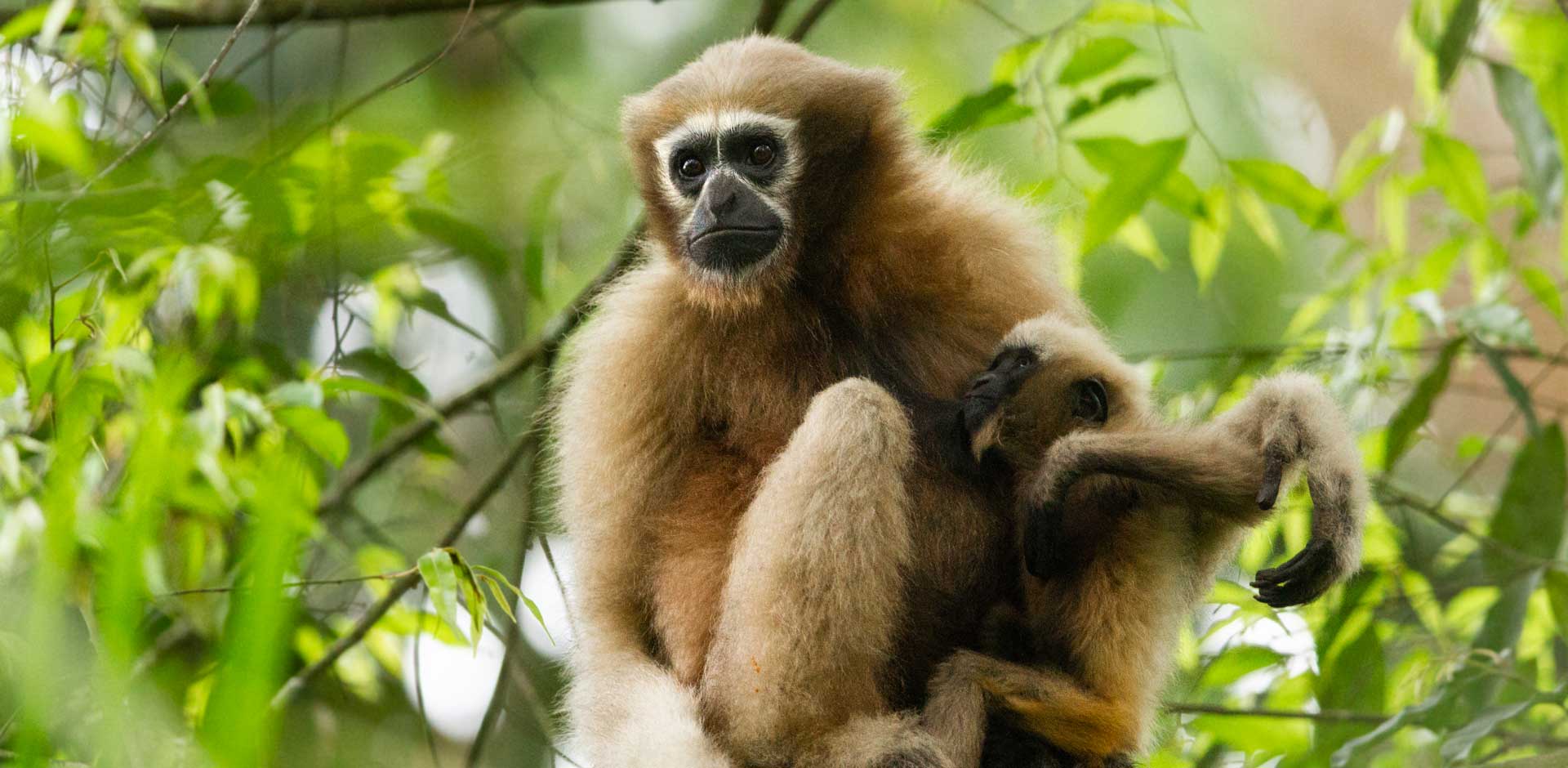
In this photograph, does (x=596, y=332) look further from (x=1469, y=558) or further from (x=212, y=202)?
(x=1469, y=558)

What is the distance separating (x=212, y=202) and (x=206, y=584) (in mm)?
1258

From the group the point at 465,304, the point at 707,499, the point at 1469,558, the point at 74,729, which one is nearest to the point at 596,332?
the point at 707,499

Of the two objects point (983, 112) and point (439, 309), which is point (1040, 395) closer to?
point (983, 112)

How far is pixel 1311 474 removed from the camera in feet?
10.3

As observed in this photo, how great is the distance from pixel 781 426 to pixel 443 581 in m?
0.98

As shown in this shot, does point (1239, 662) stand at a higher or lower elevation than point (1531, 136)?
lower

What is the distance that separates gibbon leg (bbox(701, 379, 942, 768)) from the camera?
311 centimetres

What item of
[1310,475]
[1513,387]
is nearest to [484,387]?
[1310,475]

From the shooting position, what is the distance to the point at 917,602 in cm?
340

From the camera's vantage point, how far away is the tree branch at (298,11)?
5.06 meters

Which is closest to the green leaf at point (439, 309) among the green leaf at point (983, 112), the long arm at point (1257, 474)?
the green leaf at point (983, 112)

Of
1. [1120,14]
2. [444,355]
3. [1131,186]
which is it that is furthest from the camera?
[444,355]

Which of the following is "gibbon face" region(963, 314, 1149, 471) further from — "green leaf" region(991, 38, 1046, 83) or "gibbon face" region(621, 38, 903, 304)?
"green leaf" region(991, 38, 1046, 83)

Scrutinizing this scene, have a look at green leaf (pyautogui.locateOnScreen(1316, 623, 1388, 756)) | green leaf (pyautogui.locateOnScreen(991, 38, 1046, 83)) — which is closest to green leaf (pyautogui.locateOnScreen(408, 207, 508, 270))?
green leaf (pyautogui.locateOnScreen(991, 38, 1046, 83))
